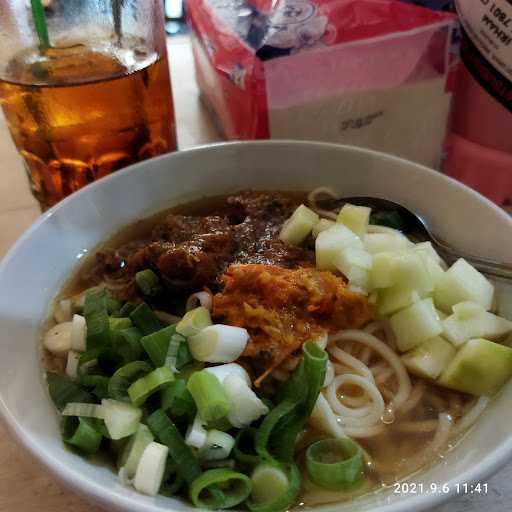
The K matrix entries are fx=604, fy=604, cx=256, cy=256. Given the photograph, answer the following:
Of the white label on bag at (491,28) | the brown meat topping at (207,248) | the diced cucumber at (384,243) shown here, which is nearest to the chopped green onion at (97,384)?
the brown meat topping at (207,248)

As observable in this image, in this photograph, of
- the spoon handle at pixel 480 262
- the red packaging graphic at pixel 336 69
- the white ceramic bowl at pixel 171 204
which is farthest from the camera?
the red packaging graphic at pixel 336 69

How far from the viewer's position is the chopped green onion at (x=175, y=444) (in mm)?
917

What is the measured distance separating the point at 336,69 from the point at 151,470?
3.36 feet

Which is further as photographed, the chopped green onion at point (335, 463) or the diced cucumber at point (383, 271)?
the diced cucumber at point (383, 271)

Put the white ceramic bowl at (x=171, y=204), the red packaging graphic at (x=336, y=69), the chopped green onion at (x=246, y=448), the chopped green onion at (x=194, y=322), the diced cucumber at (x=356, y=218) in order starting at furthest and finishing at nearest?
the red packaging graphic at (x=336, y=69) < the diced cucumber at (x=356, y=218) < the chopped green onion at (x=194, y=322) < the chopped green onion at (x=246, y=448) < the white ceramic bowl at (x=171, y=204)

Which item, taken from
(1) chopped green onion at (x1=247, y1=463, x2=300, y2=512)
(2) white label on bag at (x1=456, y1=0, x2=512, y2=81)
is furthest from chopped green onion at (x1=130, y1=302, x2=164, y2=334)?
(2) white label on bag at (x1=456, y1=0, x2=512, y2=81)

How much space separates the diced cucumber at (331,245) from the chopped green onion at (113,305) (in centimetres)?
41

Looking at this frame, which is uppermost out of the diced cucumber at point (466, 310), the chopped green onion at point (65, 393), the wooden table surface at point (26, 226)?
the diced cucumber at point (466, 310)

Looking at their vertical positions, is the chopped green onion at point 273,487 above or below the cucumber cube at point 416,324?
below

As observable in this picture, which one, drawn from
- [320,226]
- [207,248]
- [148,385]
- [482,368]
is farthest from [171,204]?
[482,368]

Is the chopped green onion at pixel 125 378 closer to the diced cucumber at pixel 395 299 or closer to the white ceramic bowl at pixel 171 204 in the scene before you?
the white ceramic bowl at pixel 171 204

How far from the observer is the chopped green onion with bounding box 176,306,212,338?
3.50ft

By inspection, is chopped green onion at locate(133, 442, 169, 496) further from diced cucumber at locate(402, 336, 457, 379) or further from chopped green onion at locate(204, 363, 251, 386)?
diced cucumber at locate(402, 336, 457, 379)

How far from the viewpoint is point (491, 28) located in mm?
1384
